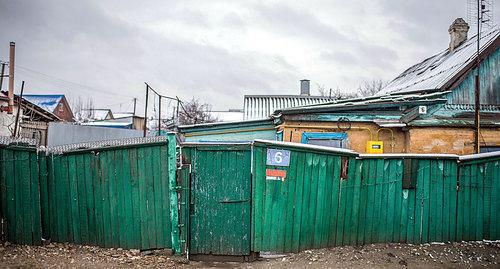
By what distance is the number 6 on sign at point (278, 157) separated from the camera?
621 centimetres

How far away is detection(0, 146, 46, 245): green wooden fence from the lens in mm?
6613

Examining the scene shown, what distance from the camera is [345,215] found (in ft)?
21.3

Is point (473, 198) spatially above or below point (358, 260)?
above

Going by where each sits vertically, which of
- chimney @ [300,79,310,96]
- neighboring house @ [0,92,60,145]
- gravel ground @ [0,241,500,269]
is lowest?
gravel ground @ [0,241,500,269]

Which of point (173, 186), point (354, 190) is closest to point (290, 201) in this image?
point (354, 190)

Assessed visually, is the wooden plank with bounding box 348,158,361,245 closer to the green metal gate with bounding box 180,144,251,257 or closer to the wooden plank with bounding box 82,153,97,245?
the green metal gate with bounding box 180,144,251,257

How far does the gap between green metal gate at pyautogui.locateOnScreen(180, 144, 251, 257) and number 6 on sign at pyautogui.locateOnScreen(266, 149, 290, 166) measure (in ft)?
1.18

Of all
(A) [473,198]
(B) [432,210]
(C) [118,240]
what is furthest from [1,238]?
(A) [473,198]

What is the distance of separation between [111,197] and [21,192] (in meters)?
1.75

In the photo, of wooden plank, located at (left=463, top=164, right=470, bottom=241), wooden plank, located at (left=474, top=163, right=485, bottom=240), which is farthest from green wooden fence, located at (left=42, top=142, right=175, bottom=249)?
wooden plank, located at (left=474, top=163, right=485, bottom=240)

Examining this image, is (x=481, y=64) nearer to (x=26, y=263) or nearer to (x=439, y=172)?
(x=439, y=172)

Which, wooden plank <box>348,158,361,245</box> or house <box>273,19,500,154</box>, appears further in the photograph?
house <box>273,19,500,154</box>

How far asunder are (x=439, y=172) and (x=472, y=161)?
63 cm

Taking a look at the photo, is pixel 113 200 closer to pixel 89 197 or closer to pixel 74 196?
pixel 89 197
